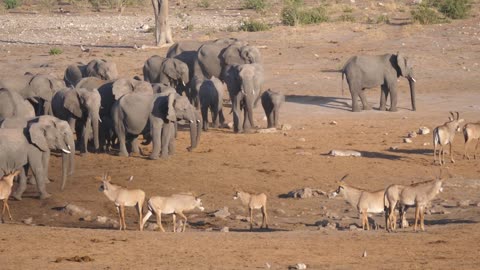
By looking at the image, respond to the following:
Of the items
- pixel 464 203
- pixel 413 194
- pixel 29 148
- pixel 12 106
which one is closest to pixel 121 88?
pixel 12 106

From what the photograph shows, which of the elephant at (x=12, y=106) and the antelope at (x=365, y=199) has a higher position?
the antelope at (x=365, y=199)

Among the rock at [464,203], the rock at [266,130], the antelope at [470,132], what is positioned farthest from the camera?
the rock at [266,130]

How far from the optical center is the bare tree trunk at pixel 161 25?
1690 inches

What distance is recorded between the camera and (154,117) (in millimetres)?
24016

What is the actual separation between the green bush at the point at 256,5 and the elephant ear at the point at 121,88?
107ft

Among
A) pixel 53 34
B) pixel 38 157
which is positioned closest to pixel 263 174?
pixel 38 157

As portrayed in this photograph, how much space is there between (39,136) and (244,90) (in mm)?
7849

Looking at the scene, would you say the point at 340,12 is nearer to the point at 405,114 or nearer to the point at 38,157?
the point at 405,114

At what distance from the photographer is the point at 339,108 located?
30.8 meters

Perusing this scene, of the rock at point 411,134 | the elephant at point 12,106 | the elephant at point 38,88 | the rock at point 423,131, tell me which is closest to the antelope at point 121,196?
the elephant at point 12,106

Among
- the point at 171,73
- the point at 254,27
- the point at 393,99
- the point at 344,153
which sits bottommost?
the point at 254,27

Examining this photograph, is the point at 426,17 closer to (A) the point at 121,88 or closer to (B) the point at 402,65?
(B) the point at 402,65

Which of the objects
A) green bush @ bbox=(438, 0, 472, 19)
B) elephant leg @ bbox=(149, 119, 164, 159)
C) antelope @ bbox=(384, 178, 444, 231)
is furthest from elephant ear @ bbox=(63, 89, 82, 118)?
green bush @ bbox=(438, 0, 472, 19)

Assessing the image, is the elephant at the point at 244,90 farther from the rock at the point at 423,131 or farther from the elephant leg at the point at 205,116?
the rock at the point at 423,131
